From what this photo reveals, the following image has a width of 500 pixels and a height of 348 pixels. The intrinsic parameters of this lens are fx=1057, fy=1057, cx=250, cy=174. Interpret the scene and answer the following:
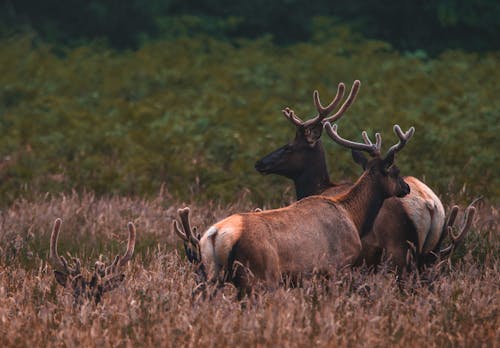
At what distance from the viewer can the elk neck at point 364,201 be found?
7.83 meters

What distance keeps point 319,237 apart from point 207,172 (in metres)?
6.42

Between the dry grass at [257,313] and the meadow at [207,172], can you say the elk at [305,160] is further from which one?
the dry grass at [257,313]

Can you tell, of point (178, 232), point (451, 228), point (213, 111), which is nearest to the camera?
point (178, 232)

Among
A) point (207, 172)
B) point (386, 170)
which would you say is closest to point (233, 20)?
point (207, 172)

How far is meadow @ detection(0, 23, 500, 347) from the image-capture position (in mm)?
6211

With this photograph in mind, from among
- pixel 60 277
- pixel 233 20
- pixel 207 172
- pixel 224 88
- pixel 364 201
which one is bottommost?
pixel 224 88

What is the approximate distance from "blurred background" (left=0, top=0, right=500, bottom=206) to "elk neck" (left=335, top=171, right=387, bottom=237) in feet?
9.74

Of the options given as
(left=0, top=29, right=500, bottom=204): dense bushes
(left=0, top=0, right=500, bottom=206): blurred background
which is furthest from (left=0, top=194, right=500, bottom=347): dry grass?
(left=0, top=29, right=500, bottom=204): dense bushes

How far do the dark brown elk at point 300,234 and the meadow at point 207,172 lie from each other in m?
0.17

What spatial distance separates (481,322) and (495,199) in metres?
5.66

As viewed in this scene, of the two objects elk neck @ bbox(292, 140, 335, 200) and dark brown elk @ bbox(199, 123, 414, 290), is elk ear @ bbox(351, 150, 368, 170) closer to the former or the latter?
dark brown elk @ bbox(199, 123, 414, 290)

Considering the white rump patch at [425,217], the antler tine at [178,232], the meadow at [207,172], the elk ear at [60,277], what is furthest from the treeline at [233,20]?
the elk ear at [60,277]

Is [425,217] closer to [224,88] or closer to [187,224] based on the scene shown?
[187,224]

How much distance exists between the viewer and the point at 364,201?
792 cm
